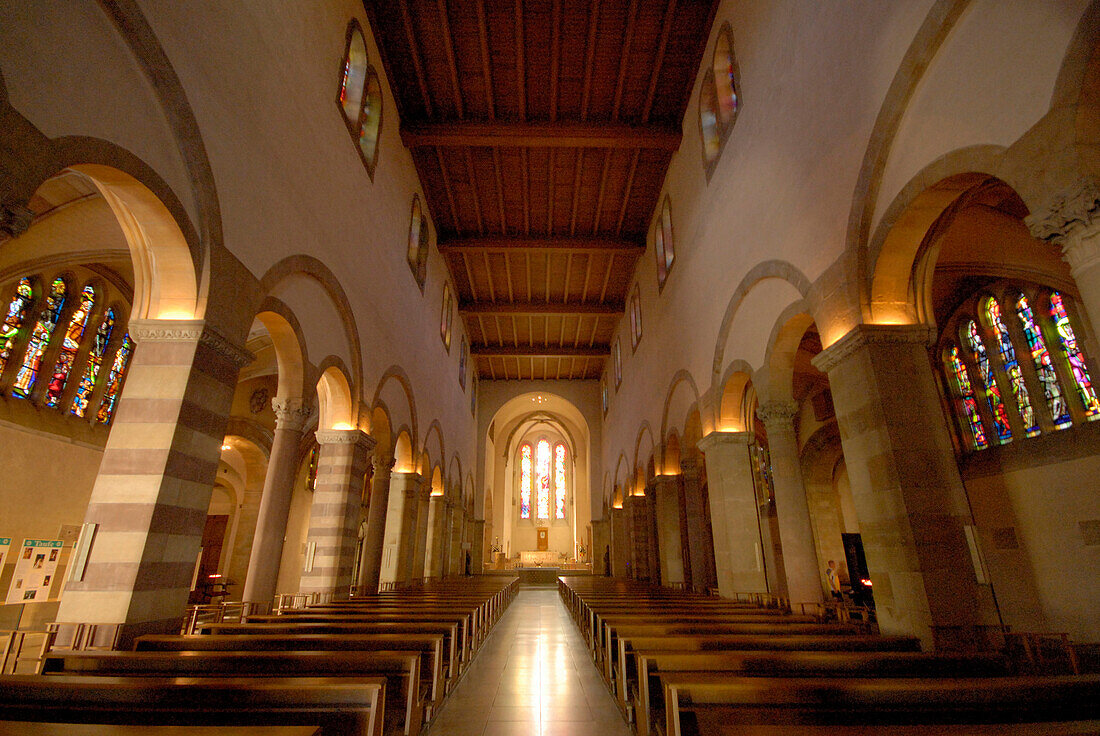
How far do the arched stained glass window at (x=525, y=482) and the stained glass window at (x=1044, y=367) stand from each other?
29558 mm

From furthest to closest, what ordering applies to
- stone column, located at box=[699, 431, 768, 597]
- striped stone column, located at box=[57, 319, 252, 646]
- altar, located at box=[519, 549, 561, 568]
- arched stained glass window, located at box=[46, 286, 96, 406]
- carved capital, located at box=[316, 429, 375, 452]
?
1. altar, located at box=[519, 549, 561, 568]
2. arched stained glass window, located at box=[46, 286, 96, 406]
3. carved capital, located at box=[316, 429, 375, 452]
4. stone column, located at box=[699, 431, 768, 597]
5. striped stone column, located at box=[57, 319, 252, 646]

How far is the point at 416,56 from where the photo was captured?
10.9m

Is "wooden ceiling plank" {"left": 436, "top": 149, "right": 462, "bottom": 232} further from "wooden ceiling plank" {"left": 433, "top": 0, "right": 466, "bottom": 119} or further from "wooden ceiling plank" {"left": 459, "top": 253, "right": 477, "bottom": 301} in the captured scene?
"wooden ceiling plank" {"left": 433, "top": 0, "right": 466, "bottom": 119}

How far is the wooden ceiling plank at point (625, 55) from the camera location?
10.1 metres

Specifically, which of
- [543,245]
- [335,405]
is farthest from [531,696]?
[543,245]

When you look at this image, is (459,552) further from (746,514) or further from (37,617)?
(746,514)

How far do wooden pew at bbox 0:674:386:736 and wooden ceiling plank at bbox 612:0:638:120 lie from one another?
11.7 metres

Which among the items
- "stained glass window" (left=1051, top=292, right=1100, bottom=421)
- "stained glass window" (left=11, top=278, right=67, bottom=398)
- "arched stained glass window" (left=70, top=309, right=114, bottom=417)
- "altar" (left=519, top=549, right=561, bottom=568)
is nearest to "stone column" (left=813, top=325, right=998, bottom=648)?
"stained glass window" (left=1051, top=292, right=1100, bottom=421)

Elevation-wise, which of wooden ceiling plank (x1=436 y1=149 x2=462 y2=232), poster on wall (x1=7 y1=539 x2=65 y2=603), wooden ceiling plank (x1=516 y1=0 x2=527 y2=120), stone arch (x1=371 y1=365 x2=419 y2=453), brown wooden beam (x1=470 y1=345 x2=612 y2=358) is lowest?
poster on wall (x1=7 y1=539 x2=65 y2=603)

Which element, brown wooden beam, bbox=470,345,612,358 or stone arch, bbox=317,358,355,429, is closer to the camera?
stone arch, bbox=317,358,355,429

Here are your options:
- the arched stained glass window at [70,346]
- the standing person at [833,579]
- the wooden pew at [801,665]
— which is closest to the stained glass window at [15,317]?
the arched stained glass window at [70,346]

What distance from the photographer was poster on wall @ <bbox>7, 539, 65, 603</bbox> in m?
7.07

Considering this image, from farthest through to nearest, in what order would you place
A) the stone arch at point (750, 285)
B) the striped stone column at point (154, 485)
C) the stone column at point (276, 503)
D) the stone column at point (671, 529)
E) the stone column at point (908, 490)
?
the stone column at point (671, 529) < the stone column at point (276, 503) < the stone arch at point (750, 285) < the stone column at point (908, 490) < the striped stone column at point (154, 485)

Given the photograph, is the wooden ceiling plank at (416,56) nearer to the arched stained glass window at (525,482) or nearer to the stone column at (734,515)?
the stone column at (734,515)
